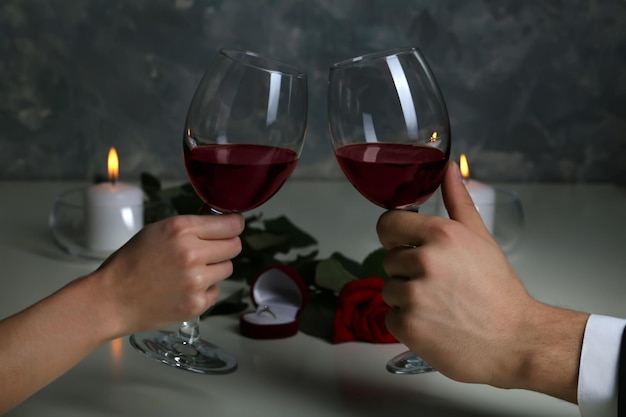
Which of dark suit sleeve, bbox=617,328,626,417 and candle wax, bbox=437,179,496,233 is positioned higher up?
candle wax, bbox=437,179,496,233

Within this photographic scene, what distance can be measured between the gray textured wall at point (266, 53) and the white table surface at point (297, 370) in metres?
0.44

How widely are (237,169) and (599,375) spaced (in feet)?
1.33

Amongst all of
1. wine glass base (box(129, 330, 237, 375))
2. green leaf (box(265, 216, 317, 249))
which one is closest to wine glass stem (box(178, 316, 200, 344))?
wine glass base (box(129, 330, 237, 375))

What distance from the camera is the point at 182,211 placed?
48.4 inches

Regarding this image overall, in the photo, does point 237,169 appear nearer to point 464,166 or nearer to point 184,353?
point 184,353

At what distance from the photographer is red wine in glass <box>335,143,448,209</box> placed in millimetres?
914

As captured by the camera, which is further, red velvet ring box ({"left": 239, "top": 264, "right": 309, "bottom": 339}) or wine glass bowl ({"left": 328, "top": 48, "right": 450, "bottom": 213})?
red velvet ring box ({"left": 239, "top": 264, "right": 309, "bottom": 339})

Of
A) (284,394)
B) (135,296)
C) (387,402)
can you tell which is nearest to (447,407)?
(387,402)

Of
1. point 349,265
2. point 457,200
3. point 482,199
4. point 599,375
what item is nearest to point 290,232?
point 349,265

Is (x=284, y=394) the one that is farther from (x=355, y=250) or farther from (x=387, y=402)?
(x=355, y=250)

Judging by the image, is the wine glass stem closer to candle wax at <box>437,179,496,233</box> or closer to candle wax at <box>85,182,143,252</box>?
candle wax at <box>85,182,143,252</box>

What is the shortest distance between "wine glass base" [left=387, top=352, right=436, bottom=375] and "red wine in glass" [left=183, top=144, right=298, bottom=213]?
0.85ft

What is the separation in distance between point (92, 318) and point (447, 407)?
0.39 meters

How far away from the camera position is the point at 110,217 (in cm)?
149
